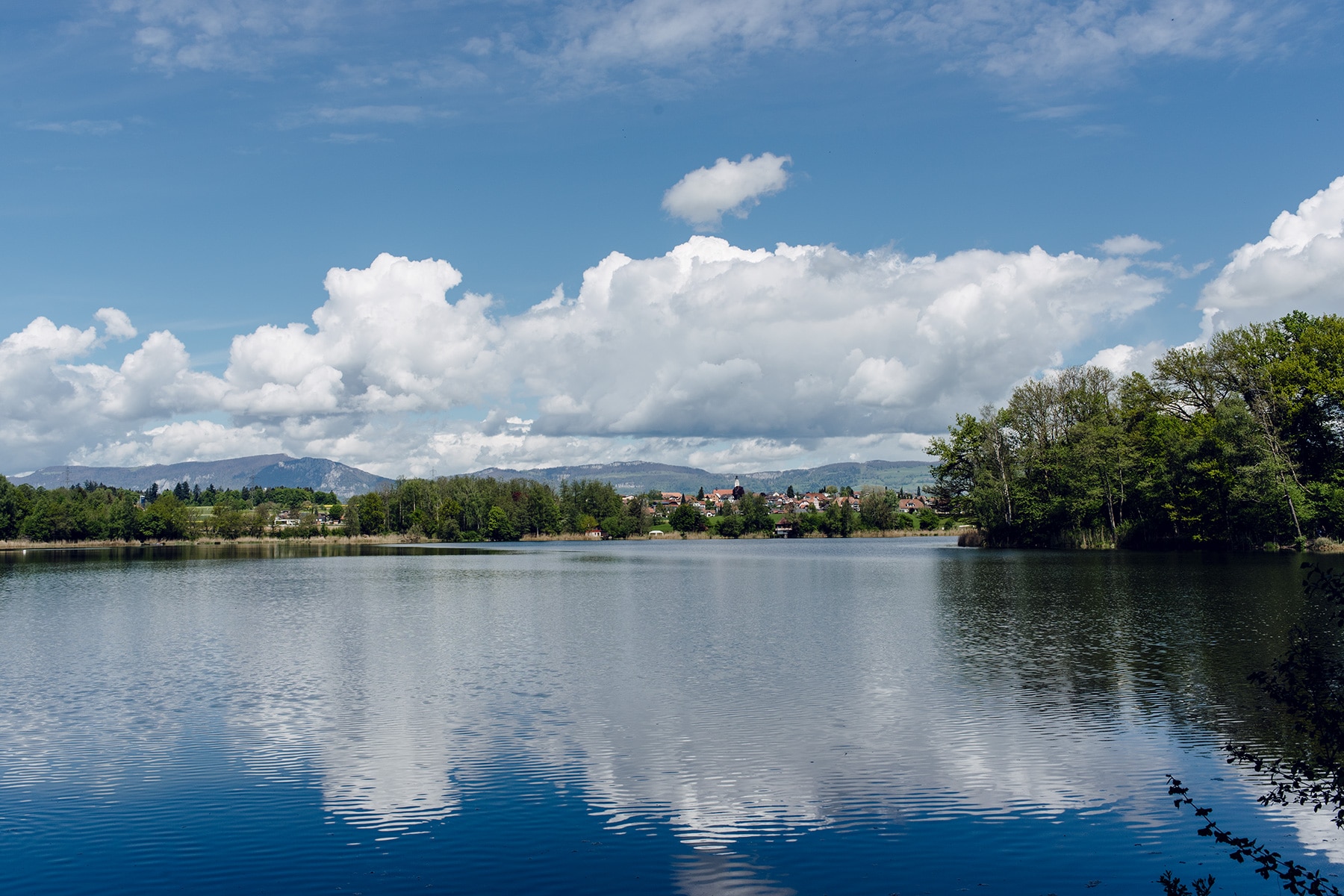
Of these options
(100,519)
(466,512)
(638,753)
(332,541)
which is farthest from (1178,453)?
(100,519)

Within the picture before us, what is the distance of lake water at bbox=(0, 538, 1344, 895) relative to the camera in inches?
404

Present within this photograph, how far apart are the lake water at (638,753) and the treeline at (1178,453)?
121 feet

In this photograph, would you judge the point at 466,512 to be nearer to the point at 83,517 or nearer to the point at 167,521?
the point at 167,521

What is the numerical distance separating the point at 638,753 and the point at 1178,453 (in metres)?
69.2

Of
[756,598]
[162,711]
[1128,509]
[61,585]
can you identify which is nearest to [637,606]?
[756,598]

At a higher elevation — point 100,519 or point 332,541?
point 100,519

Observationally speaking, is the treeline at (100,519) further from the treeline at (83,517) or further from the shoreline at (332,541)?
the shoreline at (332,541)

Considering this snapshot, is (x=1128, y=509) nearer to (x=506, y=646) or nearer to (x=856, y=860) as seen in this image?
(x=506, y=646)

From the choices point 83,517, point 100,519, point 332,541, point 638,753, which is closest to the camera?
point 638,753

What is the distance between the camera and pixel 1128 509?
3314 inches

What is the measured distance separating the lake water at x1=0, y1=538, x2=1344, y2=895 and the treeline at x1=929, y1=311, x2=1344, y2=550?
3686 cm

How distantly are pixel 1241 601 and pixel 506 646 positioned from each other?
27048 millimetres

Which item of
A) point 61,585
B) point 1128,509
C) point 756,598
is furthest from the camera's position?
point 1128,509

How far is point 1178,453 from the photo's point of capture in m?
71.5
